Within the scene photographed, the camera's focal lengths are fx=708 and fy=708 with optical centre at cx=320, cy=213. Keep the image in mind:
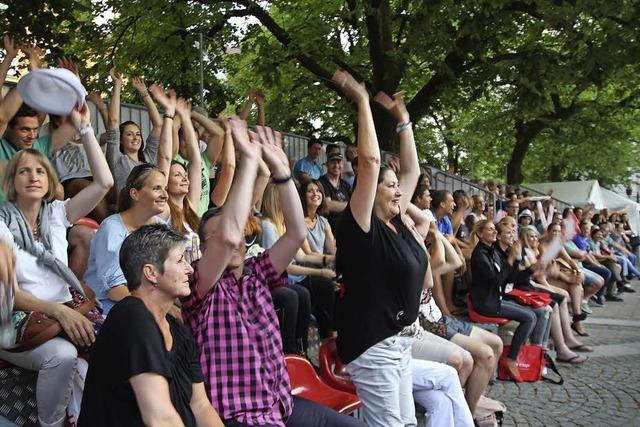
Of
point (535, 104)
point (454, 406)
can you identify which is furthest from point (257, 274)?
point (535, 104)

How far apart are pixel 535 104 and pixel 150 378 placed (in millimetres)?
9552

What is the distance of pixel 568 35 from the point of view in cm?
916

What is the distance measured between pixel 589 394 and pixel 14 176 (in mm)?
5114

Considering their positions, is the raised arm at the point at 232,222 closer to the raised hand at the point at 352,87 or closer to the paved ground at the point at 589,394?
the raised hand at the point at 352,87

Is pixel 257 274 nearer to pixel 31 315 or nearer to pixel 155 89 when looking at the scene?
pixel 31 315

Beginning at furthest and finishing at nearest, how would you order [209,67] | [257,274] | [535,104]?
[209,67], [535,104], [257,274]

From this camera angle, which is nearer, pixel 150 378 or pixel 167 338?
pixel 150 378

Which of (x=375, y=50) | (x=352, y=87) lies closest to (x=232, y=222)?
(x=352, y=87)

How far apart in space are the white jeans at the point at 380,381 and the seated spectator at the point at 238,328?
0.36 metres

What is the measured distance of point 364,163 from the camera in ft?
11.5

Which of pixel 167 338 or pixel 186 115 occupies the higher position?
pixel 186 115

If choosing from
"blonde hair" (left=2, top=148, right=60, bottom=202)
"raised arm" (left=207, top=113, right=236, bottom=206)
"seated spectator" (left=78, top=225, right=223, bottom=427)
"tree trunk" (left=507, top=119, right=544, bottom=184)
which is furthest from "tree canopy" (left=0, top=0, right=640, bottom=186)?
"seated spectator" (left=78, top=225, right=223, bottom=427)

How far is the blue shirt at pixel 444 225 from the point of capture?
26.2 ft

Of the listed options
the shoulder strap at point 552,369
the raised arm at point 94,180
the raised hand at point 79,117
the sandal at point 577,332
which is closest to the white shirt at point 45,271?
the raised arm at point 94,180
